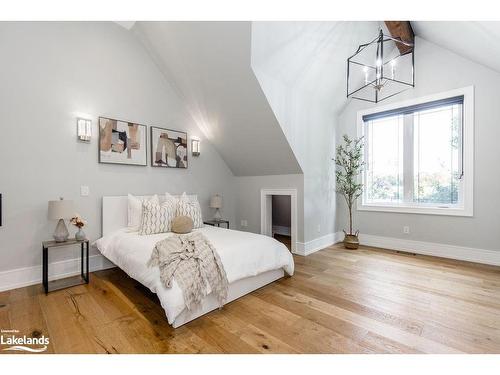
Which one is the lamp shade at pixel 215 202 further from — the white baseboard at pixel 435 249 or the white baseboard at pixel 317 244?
the white baseboard at pixel 435 249

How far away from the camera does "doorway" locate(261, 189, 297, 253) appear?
12.8 feet

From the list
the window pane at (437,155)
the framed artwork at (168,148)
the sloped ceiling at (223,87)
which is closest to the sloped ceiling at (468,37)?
the window pane at (437,155)

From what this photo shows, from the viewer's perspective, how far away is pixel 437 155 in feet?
12.1

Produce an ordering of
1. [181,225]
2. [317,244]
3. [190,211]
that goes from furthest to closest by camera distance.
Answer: [317,244], [190,211], [181,225]

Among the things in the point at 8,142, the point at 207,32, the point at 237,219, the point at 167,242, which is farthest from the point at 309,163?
the point at 8,142

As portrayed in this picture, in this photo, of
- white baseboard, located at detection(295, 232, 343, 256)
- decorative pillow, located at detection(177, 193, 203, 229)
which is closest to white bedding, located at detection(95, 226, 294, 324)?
decorative pillow, located at detection(177, 193, 203, 229)

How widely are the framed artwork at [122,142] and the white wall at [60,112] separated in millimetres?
89

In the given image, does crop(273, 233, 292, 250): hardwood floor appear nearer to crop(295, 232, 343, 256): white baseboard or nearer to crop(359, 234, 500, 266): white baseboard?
crop(295, 232, 343, 256): white baseboard

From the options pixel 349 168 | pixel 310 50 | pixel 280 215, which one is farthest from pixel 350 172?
pixel 310 50

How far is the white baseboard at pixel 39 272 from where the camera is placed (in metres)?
2.53

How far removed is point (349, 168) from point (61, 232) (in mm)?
4252

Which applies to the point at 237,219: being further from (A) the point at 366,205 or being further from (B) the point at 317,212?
(A) the point at 366,205

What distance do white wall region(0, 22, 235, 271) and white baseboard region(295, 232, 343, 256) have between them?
2.40m

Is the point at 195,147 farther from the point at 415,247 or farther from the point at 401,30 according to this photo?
the point at 415,247
